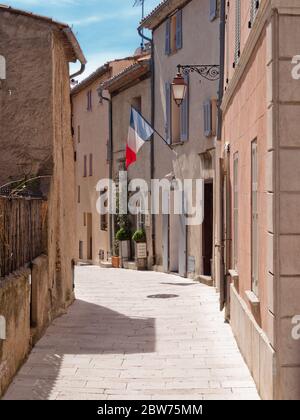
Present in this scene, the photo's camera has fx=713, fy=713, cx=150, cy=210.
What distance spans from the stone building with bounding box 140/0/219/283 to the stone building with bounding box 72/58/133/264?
19.4ft

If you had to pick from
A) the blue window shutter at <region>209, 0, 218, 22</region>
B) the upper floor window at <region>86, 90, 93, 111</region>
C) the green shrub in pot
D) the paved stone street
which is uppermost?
the blue window shutter at <region>209, 0, 218, 22</region>

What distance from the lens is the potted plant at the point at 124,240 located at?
81.8ft

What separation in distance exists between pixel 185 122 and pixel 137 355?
11.6 m

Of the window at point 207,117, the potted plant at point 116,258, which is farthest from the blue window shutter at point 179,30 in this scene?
the potted plant at point 116,258

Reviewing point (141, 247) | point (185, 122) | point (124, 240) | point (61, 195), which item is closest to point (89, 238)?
point (124, 240)

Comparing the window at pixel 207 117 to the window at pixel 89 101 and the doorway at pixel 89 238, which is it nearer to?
the window at pixel 89 101

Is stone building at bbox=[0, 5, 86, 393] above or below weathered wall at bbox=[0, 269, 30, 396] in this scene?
above

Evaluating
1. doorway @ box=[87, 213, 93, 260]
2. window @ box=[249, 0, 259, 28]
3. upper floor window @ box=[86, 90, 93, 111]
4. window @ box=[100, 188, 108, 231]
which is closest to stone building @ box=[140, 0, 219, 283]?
window @ box=[100, 188, 108, 231]

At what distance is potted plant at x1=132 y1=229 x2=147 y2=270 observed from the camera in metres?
23.2

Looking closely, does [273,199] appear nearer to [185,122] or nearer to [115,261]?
[185,122]

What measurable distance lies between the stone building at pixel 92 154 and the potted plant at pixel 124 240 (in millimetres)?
2814

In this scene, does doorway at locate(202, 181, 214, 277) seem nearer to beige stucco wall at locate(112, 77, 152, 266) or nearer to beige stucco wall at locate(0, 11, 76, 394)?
beige stucco wall at locate(112, 77, 152, 266)

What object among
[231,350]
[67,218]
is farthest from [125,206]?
[231,350]
